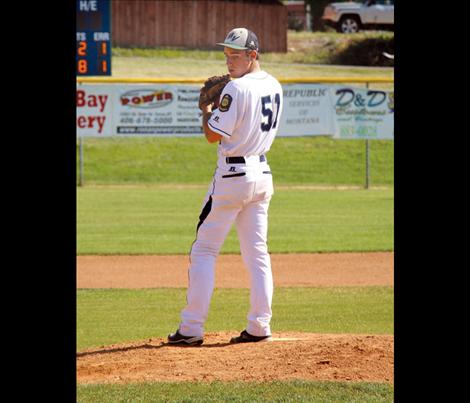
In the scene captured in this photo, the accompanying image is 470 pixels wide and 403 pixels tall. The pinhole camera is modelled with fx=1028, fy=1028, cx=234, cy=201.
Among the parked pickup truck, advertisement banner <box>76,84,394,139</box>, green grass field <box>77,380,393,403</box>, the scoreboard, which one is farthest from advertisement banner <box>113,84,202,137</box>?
the parked pickup truck

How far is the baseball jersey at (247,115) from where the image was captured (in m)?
6.57

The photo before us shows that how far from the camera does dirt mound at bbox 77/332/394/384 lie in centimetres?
602

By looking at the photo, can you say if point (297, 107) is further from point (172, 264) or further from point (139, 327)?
point (139, 327)

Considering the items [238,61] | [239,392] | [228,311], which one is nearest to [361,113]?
[228,311]

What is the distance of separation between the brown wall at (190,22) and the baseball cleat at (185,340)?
36.4 meters

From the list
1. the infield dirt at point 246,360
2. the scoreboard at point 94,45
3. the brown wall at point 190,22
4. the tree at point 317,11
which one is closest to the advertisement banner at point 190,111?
the scoreboard at point 94,45

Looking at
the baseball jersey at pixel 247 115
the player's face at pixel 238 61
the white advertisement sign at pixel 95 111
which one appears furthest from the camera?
the white advertisement sign at pixel 95 111

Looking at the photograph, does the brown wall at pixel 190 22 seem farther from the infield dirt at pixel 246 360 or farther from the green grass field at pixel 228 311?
the infield dirt at pixel 246 360

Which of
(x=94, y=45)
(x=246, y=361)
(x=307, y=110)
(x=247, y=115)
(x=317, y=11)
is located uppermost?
(x=317, y=11)

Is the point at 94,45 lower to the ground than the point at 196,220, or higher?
higher

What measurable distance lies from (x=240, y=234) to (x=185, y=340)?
2.66 ft

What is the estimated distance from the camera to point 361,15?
42.6 m

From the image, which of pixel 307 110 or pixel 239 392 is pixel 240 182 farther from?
pixel 307 110
